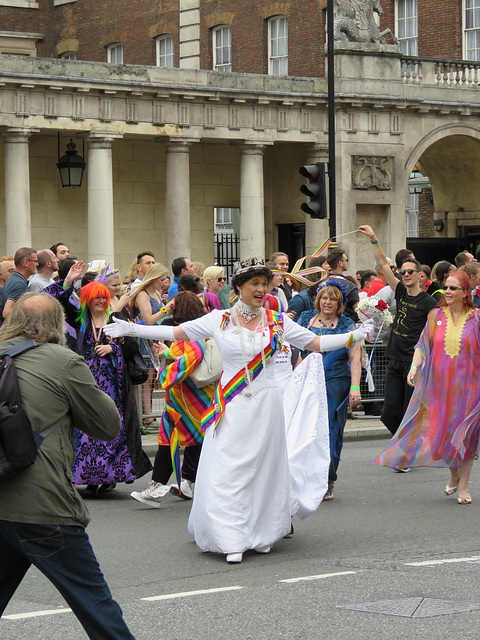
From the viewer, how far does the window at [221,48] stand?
3562 cm

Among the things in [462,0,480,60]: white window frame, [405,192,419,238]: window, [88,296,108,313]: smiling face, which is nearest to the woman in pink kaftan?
[88,296,108,313]: smiling face

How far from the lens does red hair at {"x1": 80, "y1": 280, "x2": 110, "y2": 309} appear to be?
1070cm

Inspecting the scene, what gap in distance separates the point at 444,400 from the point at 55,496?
6110mm

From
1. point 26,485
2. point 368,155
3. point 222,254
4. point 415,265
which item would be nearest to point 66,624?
point 26,485

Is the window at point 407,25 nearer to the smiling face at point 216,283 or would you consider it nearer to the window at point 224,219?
the window at point 224,219

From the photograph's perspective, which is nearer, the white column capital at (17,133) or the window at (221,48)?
the white column capital at (17,133)

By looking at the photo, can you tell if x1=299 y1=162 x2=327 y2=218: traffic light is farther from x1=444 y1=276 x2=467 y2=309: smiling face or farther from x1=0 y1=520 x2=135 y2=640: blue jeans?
x1=0 y1=520 x2=135 y2=640: blue jeans

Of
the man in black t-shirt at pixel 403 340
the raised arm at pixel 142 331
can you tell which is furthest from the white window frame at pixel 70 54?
the raised arm at pixel 142 331

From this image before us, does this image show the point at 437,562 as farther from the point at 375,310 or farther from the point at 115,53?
the point at 115,53

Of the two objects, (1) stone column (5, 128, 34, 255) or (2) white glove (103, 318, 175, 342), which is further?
(1) stone column (5, 128, 34, 255)

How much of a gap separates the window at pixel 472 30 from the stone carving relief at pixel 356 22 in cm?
541

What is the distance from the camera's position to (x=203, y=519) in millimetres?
8125

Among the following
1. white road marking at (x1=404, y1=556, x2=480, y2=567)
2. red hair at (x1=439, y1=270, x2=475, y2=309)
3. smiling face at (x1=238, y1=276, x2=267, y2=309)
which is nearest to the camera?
white road marking at (x1=404, y1=556, x2=480, y2=567)

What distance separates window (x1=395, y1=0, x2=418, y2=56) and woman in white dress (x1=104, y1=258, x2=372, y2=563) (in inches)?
1080
